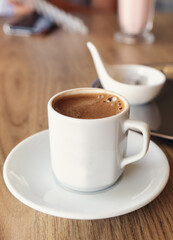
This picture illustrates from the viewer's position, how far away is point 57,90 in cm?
85

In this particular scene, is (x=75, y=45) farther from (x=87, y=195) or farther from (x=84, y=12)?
(x=87, y=195)

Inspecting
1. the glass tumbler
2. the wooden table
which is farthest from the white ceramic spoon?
the glass tumbler

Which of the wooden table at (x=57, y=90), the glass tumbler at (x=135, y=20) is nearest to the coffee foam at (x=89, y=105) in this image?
the wooden table at (x=57, y=90)

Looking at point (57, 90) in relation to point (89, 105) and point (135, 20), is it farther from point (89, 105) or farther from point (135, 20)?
point (135, 20)

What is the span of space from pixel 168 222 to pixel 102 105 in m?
0.19

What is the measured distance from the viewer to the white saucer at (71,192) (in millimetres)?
407

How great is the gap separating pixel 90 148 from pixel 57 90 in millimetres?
429

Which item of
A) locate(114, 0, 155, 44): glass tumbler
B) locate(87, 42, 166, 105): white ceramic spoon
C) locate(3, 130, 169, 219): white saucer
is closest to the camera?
locate(3, 130, 169, 219): white saucer

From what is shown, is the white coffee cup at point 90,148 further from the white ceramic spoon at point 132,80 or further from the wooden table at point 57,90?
the white ceramic spoon at point 132,80

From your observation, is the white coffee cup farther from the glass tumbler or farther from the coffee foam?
the glass tumbler

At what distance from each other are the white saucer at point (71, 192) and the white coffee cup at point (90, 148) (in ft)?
0.06

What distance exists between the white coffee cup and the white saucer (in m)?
0.02

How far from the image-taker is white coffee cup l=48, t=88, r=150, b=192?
433mm

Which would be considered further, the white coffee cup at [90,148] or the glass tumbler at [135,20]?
the glass tumbler at [135,20]
